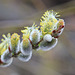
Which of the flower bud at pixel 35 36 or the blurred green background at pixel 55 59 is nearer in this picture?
the flower bud at pixel 35 36

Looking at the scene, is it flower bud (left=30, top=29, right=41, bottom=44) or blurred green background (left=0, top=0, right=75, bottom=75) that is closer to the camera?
flower bud (left=30, top=29, right=41, bottom=44)

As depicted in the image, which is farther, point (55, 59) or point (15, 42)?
point (55, 59)

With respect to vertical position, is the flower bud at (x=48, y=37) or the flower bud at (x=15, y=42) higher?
the flower bud at (x=48, y=37)

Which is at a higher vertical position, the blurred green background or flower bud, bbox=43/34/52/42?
the blurred green background

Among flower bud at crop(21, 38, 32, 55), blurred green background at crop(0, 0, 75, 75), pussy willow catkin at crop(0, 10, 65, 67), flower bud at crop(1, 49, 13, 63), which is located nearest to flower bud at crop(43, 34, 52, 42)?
pussy willow catkin at crop(0, 10, 65, 67)

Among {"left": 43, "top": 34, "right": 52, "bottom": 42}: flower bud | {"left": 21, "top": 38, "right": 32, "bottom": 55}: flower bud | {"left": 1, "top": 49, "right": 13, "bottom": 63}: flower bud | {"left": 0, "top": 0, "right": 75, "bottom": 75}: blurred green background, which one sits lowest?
{"left": 1, "top": 49, "right": 13, "bottom": 63}: flower bud

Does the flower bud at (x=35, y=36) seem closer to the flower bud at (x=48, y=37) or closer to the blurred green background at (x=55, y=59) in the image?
the flower bud at (x=48, y=37)

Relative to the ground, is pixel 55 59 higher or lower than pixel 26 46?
higher

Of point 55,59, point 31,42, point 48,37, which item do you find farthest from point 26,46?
point 55,59

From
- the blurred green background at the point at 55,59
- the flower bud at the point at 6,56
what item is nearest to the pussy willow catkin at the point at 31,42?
the flower bud at the point at 6,56

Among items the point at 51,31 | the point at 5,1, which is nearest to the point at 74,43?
the point at 5,1

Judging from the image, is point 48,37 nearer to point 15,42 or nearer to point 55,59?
point 15,42

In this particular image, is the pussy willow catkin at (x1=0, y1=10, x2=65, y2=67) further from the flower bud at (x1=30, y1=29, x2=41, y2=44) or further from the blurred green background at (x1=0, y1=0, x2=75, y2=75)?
the blurred green background at (x1=0, y1=0, x2=75, y2=75)
